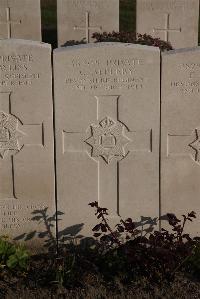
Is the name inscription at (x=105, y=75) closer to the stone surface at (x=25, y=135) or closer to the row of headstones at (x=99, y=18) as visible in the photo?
the stone surface at (x=25, y=135)

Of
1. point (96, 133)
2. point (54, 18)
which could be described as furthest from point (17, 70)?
point (54, 18)

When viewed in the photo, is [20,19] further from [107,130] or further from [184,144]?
[184,144]

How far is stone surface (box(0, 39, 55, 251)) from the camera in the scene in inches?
184

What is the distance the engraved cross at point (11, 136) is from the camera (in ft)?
Result: 15.8

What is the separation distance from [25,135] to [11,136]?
12 centimetres

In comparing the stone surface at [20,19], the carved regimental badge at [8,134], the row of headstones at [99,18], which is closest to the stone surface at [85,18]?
the row of headstones at [99,18]

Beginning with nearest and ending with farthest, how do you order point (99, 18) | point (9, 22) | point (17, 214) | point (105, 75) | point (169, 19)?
point (105, 75), point (17, 214), point (99, 18), point (169, 19), point (9, 22)

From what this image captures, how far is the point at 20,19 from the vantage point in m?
11.1

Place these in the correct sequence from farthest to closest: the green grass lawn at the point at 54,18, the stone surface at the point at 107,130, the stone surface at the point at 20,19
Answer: the green grass lawn at the point at 54,18, the stone surface at the point at 20,19, the stone surface at the point at 107,130

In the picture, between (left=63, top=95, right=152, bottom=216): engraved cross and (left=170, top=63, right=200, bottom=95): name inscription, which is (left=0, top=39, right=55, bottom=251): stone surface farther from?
(left=170, top=63, right=200, bottom=95): name inscription

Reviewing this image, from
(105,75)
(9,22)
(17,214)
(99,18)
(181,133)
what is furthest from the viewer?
(9,22)

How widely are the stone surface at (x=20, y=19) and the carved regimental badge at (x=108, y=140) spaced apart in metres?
6.69

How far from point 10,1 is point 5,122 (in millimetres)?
6936

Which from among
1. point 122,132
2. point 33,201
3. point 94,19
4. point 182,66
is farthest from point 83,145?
point 94,19
